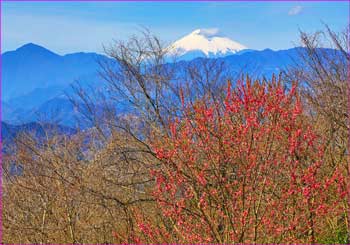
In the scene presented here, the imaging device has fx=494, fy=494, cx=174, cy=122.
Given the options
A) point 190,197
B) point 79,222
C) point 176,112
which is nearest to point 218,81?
point 176,112

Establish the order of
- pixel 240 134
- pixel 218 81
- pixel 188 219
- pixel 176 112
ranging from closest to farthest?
pixel 240 134
pixel 188 219
pixel 176 112
pixel 218 81

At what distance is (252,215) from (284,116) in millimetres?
1174

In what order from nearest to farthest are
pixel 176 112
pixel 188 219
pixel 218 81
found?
pixel 188 219
pixel 176 112
pixel 218 81

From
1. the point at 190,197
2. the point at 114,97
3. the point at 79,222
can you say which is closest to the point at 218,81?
the point at 114,97

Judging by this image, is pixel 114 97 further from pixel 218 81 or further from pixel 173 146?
pixel 173 146

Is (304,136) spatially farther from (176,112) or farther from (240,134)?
(176,112)

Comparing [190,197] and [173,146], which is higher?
[173,146]

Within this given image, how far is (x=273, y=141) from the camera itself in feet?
18.1

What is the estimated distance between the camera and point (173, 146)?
6027 millimetres

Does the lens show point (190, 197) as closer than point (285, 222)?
No

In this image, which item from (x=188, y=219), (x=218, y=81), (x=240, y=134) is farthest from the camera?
(x=218, y=81)

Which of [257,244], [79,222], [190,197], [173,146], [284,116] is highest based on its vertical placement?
[284,116]

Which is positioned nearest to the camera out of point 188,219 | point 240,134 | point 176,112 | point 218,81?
point 240,134

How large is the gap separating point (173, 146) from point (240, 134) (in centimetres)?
99
